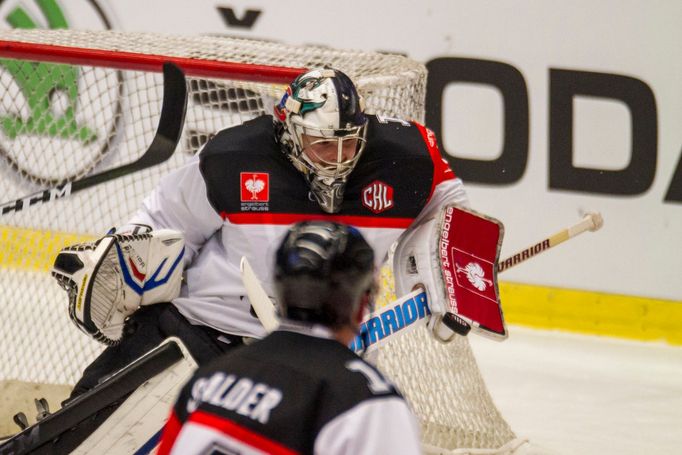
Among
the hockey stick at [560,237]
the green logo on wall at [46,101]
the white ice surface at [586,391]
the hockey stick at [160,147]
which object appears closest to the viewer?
the hockey stick at [160,147]

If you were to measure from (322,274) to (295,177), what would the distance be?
3.85 ft

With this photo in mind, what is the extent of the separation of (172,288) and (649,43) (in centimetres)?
263

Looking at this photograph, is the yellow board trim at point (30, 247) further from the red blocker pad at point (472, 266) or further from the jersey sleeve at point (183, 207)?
the red blocker pad at point (472, 266)

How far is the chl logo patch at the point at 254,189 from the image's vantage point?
8.96ft

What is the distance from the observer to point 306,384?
1530 mm

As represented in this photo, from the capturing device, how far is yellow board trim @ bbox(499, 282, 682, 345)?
4.77 meters

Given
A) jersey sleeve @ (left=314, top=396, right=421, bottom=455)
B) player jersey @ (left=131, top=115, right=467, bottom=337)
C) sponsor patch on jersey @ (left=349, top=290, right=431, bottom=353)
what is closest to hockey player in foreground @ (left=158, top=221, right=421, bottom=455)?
jersey sleeve @ (left=314, top=396, right=421, bottom=455)

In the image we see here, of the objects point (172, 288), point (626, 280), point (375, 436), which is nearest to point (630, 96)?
point (626, 280)

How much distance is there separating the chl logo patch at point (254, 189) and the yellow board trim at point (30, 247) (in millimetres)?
1394

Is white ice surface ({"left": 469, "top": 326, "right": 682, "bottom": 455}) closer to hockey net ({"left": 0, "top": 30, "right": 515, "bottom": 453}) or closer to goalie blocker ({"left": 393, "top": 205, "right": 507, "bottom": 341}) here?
hockey net ({"left": 0, "top": 30, "right": 515, "bottom": 453})

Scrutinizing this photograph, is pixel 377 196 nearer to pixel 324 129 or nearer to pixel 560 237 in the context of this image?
pixel 324 129

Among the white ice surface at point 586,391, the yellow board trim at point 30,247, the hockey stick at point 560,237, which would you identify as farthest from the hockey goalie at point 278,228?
the yellow board trim at point 30,247

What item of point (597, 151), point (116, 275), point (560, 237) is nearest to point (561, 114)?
point (597, 151)

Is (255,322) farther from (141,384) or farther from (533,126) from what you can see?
(533,126)
